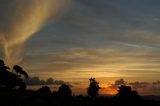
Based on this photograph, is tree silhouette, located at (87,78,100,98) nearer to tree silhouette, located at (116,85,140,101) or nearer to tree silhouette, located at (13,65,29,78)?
tree silhouette, located at (13,65,29,78)

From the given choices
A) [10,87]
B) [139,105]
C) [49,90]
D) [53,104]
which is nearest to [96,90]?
[49,90]

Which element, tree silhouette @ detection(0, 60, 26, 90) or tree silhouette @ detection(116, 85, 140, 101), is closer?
tree silhouette @ detection(116, 85, 140, 101)

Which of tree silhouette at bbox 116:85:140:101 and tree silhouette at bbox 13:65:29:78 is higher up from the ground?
tree silhouette at bbox 13:65:29:78

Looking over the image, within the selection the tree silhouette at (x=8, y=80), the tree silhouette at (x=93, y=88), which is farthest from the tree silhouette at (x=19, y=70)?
the tree silhouette at (x=93, y=88)

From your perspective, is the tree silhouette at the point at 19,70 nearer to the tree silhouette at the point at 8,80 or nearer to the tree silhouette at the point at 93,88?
the tree silhouette at the point at 8,80

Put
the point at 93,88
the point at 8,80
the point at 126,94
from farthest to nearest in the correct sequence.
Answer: the point at 93,88
the point at 8,80
the point at 126,94

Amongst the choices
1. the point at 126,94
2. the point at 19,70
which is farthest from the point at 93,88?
the point at 126,94

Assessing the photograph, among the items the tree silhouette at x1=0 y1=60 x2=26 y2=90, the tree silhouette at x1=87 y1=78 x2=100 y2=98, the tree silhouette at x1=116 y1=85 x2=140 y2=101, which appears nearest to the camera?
the tree silhouette at x1=116 y1=85 x2=140 y2=101

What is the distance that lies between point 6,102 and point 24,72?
Result: 53532mm

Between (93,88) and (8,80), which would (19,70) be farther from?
(93,88)

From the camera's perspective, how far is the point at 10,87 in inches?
3762

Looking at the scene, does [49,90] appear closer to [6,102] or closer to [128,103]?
[128,103]

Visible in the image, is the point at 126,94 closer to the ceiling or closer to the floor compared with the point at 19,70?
closer to the floor

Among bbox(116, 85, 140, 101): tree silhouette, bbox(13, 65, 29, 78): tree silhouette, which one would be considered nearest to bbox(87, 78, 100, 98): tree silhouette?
bbox(13, 65, 29, 78): tree silhouette
